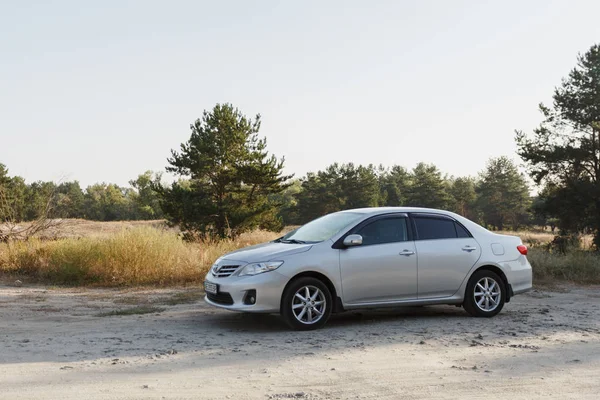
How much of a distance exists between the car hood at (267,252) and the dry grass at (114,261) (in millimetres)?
5789

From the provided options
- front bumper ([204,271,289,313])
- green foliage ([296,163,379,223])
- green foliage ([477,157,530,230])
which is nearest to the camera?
front bumper ([204,271,289,313])

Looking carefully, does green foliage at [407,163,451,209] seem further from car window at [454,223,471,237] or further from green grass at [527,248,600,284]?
car window at [454,223,471,237]

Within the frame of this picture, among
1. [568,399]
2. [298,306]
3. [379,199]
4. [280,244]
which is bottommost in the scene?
[568,399]

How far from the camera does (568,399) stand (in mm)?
5172

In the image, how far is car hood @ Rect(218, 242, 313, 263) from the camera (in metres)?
8.40

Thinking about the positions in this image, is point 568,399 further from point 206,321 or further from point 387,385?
point 206,321

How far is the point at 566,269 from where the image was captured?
16.6m

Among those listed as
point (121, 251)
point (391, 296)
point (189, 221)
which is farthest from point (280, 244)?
point (189, 221)

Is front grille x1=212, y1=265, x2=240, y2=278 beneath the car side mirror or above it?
beneath

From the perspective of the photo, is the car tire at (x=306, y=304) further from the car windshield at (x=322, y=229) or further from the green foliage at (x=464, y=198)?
the green foliage at (x=464, y=198)

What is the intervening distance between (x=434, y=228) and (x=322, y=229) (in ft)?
5.70

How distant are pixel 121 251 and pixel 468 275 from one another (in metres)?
8.39

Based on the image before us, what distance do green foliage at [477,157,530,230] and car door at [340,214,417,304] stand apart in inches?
3344

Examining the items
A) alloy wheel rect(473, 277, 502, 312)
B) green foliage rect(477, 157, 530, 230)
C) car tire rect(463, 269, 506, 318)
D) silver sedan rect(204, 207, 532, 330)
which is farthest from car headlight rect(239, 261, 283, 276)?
green foliage rect(477, 157, 530, 230)
